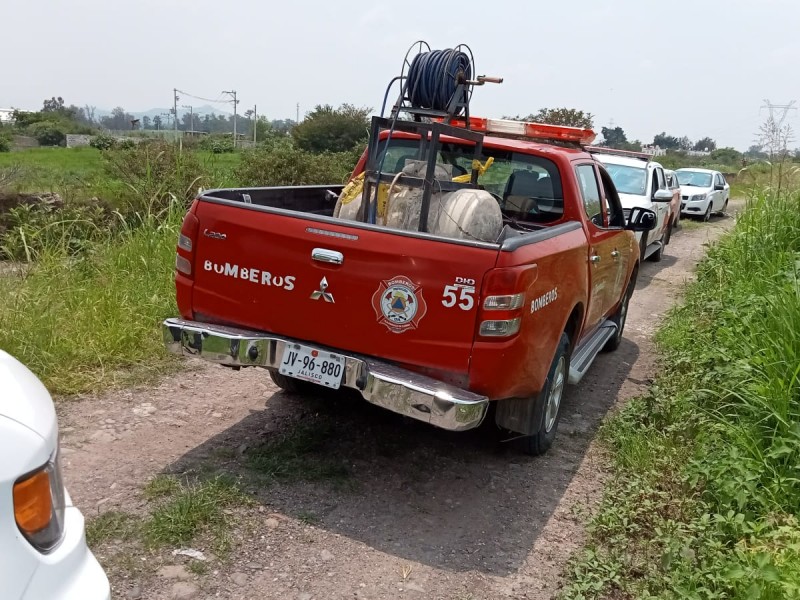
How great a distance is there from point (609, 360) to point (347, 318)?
404cm

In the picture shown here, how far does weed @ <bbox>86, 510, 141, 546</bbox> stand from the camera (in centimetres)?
343

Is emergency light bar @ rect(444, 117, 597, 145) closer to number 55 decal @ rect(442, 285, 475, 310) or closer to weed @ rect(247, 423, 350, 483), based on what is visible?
number 55 decal @ rect(442, 285, 475, 310)

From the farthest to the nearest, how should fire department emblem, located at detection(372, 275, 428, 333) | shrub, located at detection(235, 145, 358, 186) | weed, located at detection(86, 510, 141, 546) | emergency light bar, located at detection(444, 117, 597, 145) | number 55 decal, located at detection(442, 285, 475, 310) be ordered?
shrub, located at detection(235, 145, 358, 186) → emergency light bar, located at detection(444, 117, 597, 145) → fire department emblem, located at detection(372, 275, 428, 333) → number 55 decal, located at detection(442, 285, 475, 310) → weed, located at detection(86, 510, 141, 546)

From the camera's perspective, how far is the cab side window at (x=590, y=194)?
5.30m

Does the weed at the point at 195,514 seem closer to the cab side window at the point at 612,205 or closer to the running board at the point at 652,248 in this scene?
the cab side window at the point at 612,205

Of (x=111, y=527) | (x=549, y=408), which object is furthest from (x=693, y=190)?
(x=111, y=527)

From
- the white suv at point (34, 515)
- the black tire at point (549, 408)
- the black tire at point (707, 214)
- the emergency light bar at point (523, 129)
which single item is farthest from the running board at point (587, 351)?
the black tire at point (707, 214)

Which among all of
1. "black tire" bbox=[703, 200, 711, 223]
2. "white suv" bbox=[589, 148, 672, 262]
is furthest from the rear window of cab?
"black tire" bbox=[703, 200, 711, 223]

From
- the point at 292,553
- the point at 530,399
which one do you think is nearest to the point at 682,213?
the point at 530,399

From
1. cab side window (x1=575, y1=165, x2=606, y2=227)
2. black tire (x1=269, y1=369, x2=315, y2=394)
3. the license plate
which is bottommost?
black tire (x1=269, y1=369, x2=315, y2=394)

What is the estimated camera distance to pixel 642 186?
12.0m

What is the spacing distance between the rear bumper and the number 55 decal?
0.39 m

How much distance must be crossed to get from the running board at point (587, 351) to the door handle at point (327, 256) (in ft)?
6.39

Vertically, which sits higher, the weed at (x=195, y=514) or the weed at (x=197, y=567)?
the weed at (x=195, y=514)
